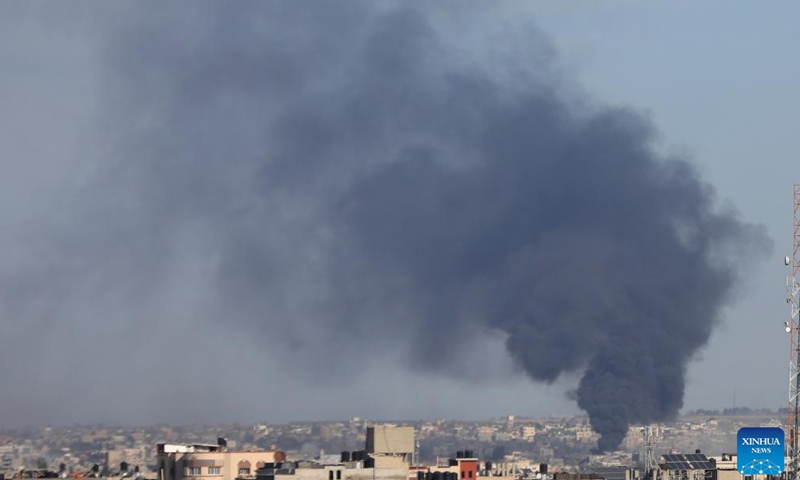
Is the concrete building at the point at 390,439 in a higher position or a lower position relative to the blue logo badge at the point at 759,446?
higher

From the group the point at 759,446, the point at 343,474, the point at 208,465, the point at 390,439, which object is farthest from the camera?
the point at 390,439

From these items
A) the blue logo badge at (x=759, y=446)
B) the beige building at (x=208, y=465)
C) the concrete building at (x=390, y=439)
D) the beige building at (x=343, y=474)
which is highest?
the concrete building at (x=390, y=439)

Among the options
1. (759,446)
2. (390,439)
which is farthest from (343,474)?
(759,446)

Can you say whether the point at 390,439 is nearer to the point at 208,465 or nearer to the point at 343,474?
the point at 208,465

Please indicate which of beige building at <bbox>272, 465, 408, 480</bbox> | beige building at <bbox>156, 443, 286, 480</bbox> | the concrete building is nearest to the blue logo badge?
beige building at <bbox>272, 465, 408, 480</bbox>

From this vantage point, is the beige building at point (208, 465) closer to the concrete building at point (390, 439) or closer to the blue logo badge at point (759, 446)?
the concrete building at point (390, 439)

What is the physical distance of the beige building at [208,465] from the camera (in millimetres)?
81375

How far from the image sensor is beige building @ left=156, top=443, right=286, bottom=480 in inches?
3204

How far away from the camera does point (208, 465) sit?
81.9m

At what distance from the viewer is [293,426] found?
173750 millimetres

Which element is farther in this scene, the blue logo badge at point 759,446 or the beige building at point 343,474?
the beige building at point 343,474

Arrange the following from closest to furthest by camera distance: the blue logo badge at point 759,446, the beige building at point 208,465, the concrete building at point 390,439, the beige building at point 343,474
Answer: the blue logo badge at point 759,446
the beige building at point 343,474
the beige building at point 208,465
the concrete building at point 390,439

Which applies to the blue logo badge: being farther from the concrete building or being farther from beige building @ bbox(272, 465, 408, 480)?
the concrete building

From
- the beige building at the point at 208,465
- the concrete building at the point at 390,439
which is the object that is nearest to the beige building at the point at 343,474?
the beige building at the point at 208,465
